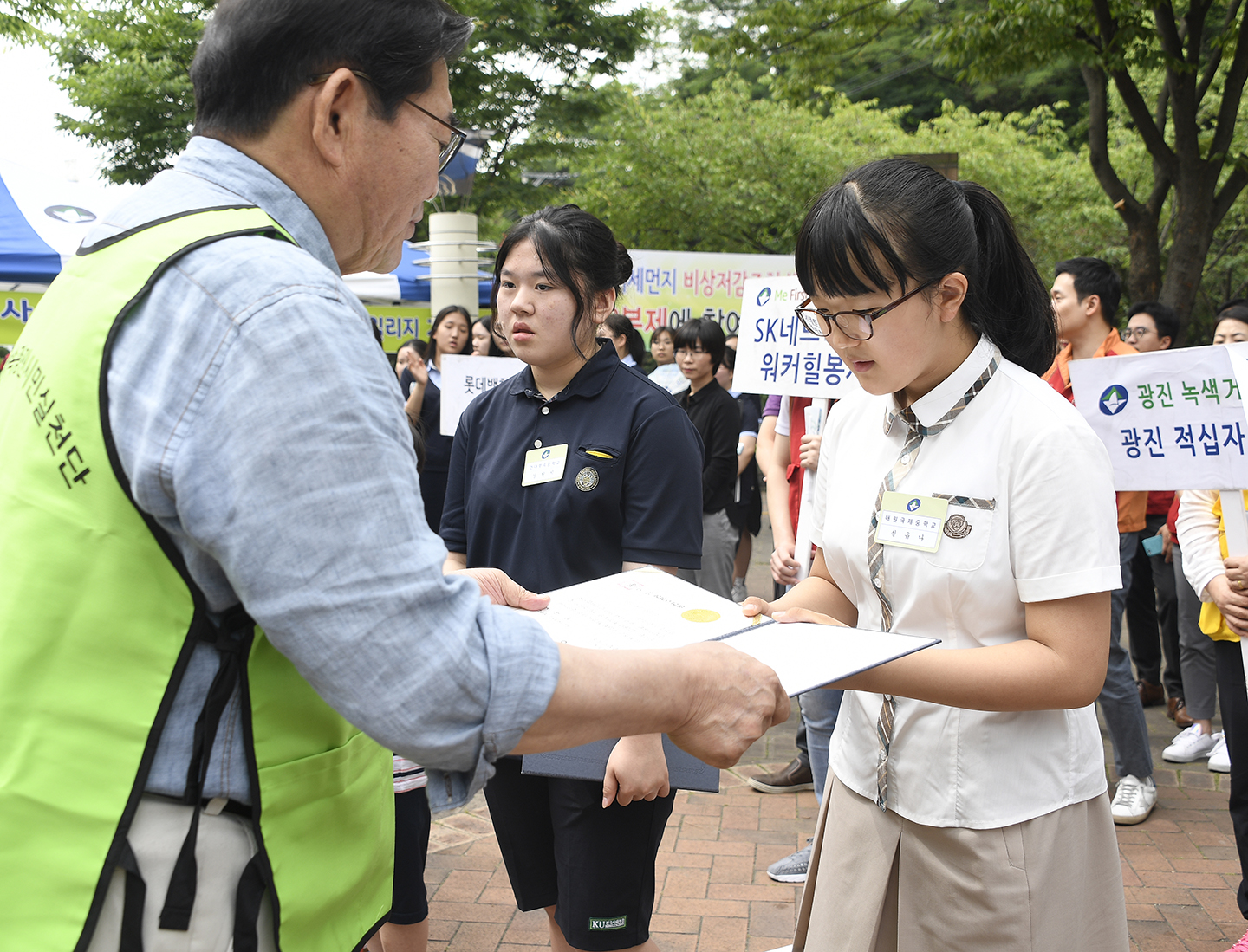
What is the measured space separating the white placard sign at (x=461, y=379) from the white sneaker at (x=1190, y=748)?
3733mm

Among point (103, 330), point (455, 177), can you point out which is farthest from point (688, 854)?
point (455, 177)

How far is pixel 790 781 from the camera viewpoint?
437cm

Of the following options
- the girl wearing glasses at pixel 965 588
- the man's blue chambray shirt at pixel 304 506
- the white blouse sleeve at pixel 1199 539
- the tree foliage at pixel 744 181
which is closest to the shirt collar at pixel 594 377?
the girl wearing glasses at pixel 965 588

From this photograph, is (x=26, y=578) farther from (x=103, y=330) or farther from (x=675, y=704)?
(x=675, y=704)

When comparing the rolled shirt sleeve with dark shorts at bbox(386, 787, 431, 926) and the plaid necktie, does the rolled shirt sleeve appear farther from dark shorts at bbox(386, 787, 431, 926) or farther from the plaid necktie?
dark shorts at bbox(386, 787, 431, 926)

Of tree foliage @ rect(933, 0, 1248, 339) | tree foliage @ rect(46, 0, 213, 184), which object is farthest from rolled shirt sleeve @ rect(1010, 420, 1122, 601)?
tree foliage @ rect(46, 0, 213, 184)

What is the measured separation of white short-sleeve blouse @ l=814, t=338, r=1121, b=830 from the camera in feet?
5.04

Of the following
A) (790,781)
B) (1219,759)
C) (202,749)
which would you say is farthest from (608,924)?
(1219,759)

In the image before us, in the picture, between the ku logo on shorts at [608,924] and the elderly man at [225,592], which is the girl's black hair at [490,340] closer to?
the ku logo on shorts at [608,924]

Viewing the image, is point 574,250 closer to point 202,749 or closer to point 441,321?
point 202,749

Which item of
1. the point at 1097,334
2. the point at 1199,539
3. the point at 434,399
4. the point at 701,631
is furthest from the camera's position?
the point at 434,399

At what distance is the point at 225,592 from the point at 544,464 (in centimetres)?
129

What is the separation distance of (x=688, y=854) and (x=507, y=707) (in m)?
2.98

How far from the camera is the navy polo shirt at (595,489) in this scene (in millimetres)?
2234
